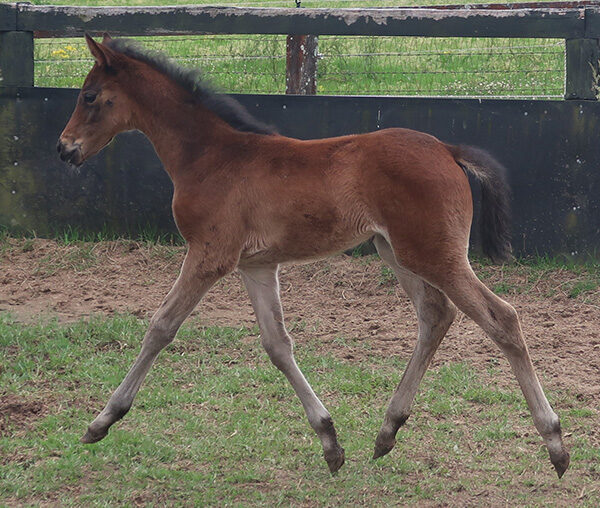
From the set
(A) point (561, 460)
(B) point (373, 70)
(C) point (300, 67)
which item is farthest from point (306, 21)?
(A) point (561, 460)

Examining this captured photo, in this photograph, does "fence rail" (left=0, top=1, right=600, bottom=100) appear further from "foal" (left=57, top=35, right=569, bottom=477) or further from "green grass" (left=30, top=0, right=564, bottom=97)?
"foal" (left=57, top=35, right=569, bottom=477)

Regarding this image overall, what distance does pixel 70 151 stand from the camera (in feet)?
14.8

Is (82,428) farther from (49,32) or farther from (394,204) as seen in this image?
(49,32)

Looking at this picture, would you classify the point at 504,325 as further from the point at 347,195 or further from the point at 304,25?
the point at 304,25

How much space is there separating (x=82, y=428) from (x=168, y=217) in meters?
3.15

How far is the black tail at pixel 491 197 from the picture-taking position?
13.7 ft

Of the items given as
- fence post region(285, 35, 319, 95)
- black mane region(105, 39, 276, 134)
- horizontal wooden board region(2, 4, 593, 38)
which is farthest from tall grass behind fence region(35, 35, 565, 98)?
black mane region(105, 39, 276, 134)

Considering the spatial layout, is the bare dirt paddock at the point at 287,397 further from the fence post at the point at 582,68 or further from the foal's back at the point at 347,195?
the fence post at the point at 582,68

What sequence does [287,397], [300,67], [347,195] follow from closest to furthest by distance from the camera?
[347,195] → [287,397] → [300,67]

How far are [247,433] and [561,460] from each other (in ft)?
4.98

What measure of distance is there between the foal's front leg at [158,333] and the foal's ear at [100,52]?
1.07m

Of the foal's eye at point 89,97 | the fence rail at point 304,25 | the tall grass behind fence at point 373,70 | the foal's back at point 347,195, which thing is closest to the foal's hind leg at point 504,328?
the foal's back at point 347,195

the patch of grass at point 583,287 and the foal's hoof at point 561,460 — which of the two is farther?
the patch of grass at point 583,287

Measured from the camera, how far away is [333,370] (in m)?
5.34
